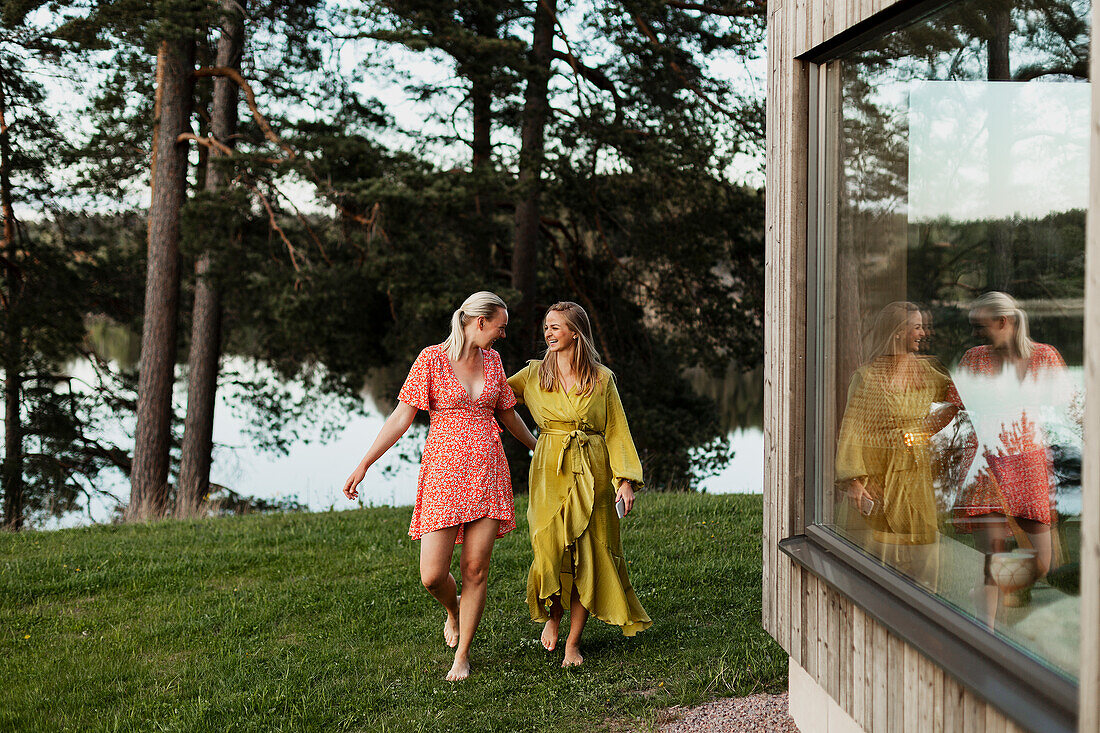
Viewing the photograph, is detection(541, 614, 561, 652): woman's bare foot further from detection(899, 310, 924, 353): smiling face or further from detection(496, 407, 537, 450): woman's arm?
detection(899, 310, 924, 353): smiling face

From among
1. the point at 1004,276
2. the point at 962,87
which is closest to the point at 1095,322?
the point at 1004,276

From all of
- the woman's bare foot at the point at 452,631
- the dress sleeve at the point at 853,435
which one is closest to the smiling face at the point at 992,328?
the dress sleeve at the point at 853,435

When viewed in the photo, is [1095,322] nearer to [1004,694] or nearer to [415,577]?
[1004,694]

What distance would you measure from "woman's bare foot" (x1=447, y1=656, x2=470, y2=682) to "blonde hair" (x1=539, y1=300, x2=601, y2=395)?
1456 millimetres

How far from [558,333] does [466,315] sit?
48cm

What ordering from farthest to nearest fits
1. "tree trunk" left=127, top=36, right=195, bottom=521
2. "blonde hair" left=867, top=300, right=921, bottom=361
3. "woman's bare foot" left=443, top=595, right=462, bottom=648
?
"tree trunk" left=127, top=36, right=195, bottom=521, "woman's bare foot" left=443, top=595, right=462, bottom=648, "blonde hair" left=867, top=300, right=921, bottom=361

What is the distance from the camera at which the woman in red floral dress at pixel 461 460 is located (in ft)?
15.3

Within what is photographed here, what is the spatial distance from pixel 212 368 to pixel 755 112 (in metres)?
8.90

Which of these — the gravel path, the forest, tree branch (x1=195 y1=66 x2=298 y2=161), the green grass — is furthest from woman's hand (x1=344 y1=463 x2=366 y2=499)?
tree branch (x1=195 y1=66 x2=298 y2=161)

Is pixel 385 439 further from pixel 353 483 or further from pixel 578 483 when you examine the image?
pixel 578 483

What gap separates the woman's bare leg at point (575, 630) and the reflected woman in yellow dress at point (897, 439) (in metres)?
1.84

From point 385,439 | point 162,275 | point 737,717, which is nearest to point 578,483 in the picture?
point 385,439

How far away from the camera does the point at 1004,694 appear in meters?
2.36

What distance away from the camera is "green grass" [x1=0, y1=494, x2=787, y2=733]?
14.4ft
